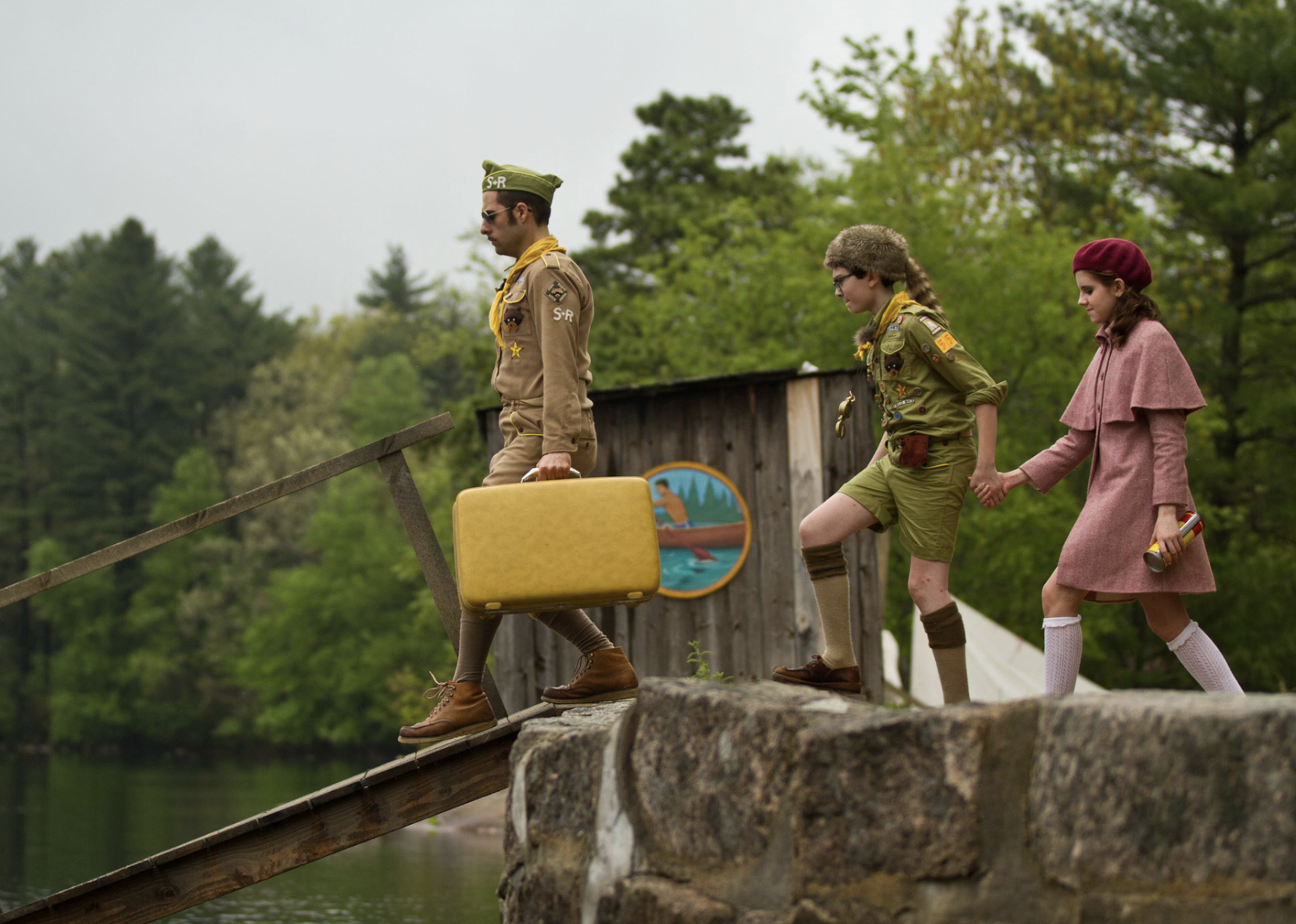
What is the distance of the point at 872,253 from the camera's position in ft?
14.9

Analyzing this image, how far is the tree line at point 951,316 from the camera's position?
2269 cm

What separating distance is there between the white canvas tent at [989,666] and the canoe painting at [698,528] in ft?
23.6

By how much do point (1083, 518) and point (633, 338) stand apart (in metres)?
22.5

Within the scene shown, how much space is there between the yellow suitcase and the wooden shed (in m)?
4.88

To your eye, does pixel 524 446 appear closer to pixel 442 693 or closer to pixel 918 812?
pixel 442 693

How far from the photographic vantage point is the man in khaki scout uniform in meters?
4.54

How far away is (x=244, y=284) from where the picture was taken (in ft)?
209

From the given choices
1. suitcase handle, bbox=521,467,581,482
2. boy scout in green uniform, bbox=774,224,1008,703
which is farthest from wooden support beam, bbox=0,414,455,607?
boy scout in green uniform, bbox=774,224,1008,703

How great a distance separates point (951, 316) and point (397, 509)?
57.3 ft

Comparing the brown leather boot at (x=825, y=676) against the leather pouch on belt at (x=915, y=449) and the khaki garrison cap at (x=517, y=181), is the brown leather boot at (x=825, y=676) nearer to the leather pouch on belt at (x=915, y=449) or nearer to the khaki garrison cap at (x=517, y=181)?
the leather pouch on belt at (x=915, y=449)

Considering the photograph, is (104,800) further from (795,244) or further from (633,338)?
(795,244)

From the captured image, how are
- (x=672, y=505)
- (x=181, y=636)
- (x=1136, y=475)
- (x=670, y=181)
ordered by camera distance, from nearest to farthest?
(x=1136, y=475) → (x=672, y=505) → (x=670, y=181) → (x=181, y=636)

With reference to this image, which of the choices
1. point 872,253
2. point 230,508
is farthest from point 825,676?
point 230,508

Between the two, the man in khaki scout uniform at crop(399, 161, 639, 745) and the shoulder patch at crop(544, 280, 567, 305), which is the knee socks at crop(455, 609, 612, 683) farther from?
the shoulder patch at crop(544, 280, 567, 305)
